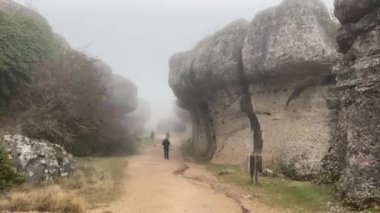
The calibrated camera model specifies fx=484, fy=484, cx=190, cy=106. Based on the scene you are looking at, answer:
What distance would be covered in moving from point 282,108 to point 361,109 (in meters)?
9.98

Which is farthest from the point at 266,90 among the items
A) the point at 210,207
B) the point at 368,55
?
Result: the point at 210,207

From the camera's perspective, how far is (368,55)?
50.9 feet

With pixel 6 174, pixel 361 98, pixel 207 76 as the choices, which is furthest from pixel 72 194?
pixel 207 76

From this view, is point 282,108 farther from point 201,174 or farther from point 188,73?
point 188,73

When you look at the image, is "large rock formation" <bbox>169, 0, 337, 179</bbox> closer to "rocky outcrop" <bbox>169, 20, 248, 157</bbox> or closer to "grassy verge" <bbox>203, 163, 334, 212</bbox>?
"rocky outcrop" <bbox>169, 20, 248, 157</bbox>

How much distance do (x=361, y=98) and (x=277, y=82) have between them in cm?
985

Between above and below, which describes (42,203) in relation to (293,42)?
below

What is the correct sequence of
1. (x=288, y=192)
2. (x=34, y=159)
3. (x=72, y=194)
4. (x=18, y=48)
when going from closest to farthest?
(x=72, y=194) → (x=288, y=192) → (x=34, y=159) → (x=18, y=48)

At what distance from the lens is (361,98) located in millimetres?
14664

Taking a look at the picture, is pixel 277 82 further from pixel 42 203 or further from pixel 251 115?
pixel 42 203

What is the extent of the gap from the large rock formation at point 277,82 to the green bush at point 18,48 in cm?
942

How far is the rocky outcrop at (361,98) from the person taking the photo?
14.0 m

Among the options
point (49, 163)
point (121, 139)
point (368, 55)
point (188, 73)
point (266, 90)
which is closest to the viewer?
point (368, 55)

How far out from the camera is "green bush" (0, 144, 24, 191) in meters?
14.9
